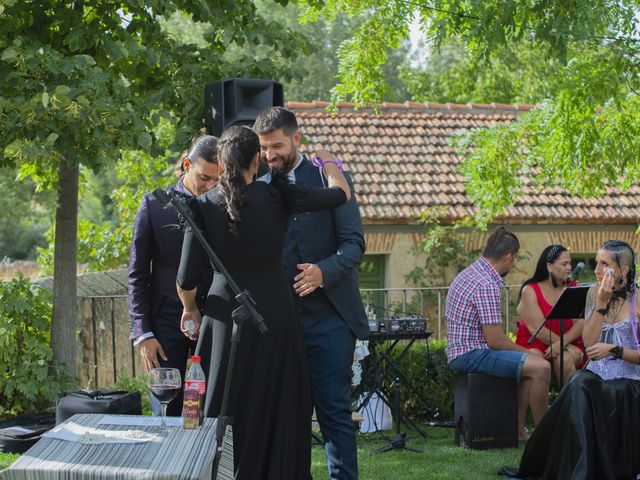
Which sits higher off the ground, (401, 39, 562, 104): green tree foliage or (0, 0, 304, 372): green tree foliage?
(401, 39, 562, 104): green tree foliage

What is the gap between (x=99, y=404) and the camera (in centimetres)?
559

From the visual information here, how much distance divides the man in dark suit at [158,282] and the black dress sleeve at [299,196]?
70 cm

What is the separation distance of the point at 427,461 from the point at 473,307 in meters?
1.20

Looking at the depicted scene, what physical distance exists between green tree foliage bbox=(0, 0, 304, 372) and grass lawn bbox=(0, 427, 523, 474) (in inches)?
82.0

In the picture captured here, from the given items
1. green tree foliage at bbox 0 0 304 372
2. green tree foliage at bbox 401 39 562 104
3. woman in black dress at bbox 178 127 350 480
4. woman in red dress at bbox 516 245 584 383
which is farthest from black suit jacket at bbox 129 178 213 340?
green tree foliage at bbox 401 39 562 104

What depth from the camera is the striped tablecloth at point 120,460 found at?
3.12 m

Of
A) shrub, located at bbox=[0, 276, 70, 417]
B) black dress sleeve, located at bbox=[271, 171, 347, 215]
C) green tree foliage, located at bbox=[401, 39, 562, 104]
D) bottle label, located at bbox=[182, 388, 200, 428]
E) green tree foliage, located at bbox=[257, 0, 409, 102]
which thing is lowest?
shrub, located at bbox=[0, 276, 70, 417]

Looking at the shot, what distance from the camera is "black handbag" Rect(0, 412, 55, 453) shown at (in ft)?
21.3

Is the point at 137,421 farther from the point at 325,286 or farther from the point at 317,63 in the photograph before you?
the point at 317,63

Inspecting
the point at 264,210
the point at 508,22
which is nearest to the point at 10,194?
the point at 508,22

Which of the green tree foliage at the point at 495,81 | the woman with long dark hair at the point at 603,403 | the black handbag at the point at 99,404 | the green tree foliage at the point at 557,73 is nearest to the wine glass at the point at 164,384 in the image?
the black handbag at the point at 99,404

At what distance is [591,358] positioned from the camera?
584cm

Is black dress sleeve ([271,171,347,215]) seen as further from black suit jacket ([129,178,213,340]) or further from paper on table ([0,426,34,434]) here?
paper on table ([0,426,34,434])

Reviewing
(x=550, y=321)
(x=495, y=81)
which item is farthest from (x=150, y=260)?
(x=495, y=81)
